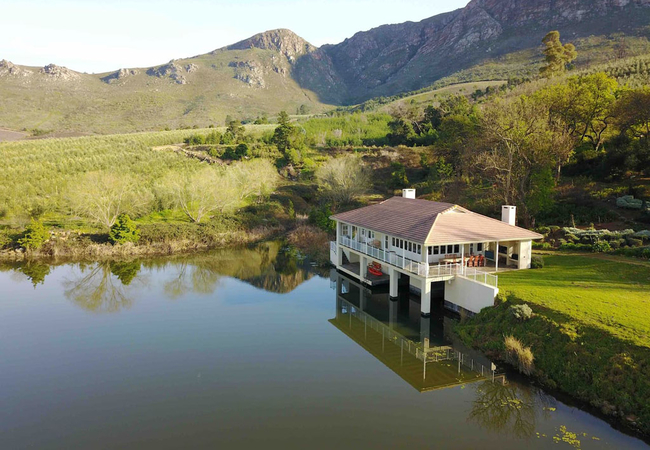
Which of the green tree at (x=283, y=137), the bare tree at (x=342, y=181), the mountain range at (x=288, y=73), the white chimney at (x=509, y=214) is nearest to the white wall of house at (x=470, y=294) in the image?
Result: the white chimney at (x=509, y=214)

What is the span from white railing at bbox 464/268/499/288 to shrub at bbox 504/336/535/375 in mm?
3164

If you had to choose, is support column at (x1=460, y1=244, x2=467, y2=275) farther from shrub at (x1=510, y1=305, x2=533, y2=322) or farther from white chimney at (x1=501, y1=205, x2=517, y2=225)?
shrub at (x1=510, y1=305, x2=533, y2=322)

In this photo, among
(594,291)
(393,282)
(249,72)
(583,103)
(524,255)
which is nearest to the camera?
(594,291)

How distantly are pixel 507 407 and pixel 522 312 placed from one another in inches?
164

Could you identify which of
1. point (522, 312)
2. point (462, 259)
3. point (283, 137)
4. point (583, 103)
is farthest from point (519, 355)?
point (283, 137)

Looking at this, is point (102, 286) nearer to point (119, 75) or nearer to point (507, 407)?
point (507, 407)

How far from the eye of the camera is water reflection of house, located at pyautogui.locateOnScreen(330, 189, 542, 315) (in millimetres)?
20453

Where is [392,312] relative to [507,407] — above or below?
below

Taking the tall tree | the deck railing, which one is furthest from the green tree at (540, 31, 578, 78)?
the deck railing

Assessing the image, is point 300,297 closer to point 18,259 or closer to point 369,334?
point 369,334

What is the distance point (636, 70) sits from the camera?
5256 cm

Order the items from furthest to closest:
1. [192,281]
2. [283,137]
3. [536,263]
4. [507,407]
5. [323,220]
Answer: [283,137] < [323,220] < [192,281] < [536,263] < [507,407]

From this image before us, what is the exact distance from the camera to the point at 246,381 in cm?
1545

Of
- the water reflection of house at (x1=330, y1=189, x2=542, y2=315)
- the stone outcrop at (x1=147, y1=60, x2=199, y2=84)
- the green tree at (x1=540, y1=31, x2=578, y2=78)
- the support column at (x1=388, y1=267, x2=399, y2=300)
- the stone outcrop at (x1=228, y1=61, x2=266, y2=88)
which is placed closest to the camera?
the water reflection of house at (x1=330, y1=189, x2=542, y2=315)
